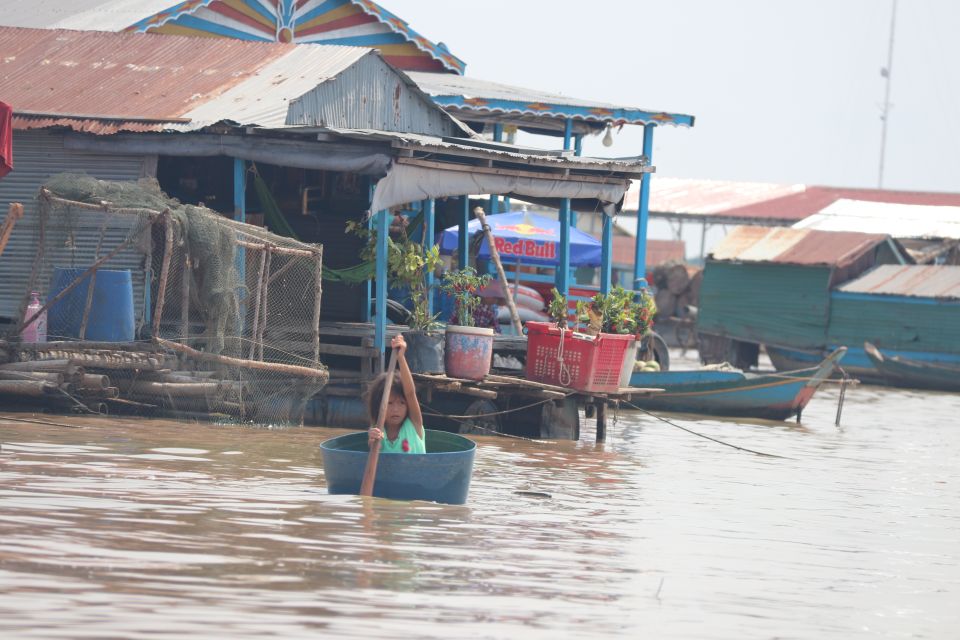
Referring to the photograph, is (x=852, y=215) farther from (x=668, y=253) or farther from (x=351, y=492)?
(x=351, y=492)

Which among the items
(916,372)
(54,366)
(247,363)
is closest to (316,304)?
(247,363)

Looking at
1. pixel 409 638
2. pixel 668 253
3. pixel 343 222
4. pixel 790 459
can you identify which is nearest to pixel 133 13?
pixel 343 222

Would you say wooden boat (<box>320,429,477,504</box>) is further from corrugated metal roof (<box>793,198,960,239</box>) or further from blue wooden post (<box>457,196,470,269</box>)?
corrugated metal roof (<box>793,198,960,239</box>)

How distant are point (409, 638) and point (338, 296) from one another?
1194 centimetres

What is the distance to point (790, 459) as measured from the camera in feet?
55.4

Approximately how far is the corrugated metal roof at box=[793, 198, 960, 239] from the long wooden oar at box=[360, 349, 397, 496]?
29.8m

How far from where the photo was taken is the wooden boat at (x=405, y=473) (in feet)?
33.4

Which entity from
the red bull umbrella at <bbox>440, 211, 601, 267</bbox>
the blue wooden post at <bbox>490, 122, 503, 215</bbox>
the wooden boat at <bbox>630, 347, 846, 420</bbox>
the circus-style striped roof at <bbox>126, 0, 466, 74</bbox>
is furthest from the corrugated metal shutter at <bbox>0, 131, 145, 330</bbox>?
the blue wooden post at <bbox>490, 122, 503, 215</bbox>

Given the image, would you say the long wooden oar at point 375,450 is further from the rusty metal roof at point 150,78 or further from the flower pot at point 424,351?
the rusty metal roof at point 150,78

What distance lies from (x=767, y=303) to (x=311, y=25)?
15499 mm

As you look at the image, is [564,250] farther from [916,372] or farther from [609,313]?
[916,372]

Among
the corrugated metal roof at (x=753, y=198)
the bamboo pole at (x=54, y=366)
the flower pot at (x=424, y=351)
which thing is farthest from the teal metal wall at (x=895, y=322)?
the bamboo pole at (x=54, y=366)

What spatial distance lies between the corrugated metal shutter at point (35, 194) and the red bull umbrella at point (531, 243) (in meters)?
7.22

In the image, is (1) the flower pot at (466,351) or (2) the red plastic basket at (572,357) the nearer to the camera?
(1) the flower pot at (466,351)
